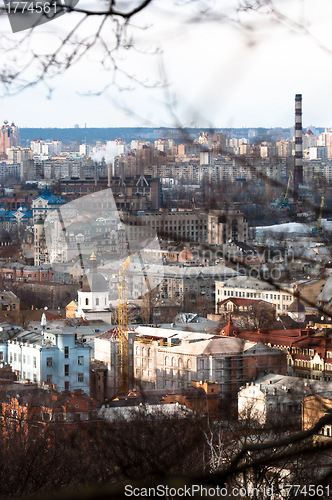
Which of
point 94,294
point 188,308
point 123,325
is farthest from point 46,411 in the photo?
point 94,294

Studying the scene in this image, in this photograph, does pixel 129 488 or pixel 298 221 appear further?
pixel 298 221

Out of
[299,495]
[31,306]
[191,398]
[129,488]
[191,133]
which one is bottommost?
[31,306]

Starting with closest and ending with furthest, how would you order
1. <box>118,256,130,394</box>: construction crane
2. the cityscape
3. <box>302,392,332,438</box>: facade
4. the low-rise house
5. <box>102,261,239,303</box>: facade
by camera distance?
<box>302,392,332,438</box>: facade → the cityscape → the low-rise house → <box>118,256,130,394</box>: construction crane → <box>102,261,239,303</box>: facade

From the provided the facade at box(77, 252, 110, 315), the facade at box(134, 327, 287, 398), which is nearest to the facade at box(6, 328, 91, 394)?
the facade at box(134, 327, 287, 398)

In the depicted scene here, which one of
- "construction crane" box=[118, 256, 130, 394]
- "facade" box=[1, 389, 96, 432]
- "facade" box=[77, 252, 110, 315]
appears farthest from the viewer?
"facade" box=[77, 252, 110, 315]

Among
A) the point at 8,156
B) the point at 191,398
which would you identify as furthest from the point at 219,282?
the point at 8,156

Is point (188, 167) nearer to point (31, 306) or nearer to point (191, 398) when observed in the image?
point (191, 398)

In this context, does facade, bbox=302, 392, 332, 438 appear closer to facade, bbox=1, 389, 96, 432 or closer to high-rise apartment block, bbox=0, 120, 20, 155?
facade, bbox=1, 389, 96, 432

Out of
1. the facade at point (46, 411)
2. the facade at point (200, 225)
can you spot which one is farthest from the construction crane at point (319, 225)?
the facade at point (46, 411)

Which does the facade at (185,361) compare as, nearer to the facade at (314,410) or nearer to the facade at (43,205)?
the facade at (314,410)
